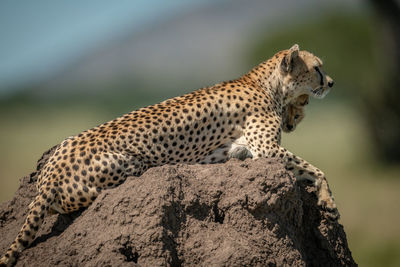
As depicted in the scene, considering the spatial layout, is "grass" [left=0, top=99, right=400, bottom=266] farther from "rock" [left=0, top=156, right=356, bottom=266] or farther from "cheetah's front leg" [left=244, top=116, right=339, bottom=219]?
"rock" [left=0, top=156, right=356, bottom=266]

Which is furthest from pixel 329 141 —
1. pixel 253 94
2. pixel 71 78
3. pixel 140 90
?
pixel 71 78

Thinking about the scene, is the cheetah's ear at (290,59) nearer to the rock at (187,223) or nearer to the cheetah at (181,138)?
the cheetah at (181,138)

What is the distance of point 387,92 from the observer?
19578 millimetres

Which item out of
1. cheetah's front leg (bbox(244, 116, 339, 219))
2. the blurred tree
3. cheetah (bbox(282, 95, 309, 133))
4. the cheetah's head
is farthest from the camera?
the blurred tree

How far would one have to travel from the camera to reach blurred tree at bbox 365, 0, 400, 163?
19.6 m

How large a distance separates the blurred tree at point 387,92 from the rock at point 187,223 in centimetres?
1418

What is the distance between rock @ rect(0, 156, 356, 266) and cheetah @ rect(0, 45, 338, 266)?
21cm

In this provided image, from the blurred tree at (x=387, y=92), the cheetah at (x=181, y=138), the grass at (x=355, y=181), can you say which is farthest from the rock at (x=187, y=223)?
the blurred tree at (x=387, y=92)

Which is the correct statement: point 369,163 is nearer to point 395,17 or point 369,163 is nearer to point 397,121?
point 397,121

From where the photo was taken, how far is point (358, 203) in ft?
54.6

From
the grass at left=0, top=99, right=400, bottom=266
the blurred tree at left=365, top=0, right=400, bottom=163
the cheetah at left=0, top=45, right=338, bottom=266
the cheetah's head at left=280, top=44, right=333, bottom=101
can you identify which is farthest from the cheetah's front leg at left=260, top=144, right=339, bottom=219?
the blurred tree at left=365, top=0, right=400, bottom=163

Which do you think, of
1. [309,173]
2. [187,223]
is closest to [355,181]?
[309,173]

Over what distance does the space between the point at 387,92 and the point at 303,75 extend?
42.7 ft

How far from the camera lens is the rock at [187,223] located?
218 inches
